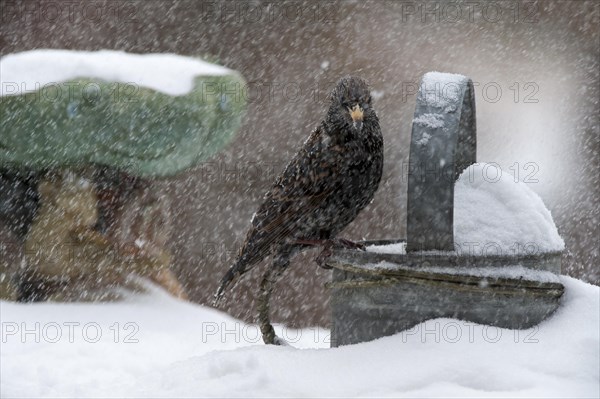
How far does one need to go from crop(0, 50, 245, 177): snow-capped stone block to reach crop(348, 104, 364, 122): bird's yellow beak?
190 cm

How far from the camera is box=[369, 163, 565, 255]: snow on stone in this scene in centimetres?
182

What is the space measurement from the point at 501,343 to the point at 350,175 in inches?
25.5

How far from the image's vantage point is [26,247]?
157 inches

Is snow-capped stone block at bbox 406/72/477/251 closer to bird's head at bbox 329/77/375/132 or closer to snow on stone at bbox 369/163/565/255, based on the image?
snow on stone at bbox 369/163/565/255

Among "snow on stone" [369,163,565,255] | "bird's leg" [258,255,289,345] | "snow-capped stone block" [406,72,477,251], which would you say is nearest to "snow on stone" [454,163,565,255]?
"snow on stone" [369,163,565,255]

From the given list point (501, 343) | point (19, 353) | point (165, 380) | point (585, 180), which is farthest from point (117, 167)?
point (585, 180)

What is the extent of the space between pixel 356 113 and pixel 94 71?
2.13 meters

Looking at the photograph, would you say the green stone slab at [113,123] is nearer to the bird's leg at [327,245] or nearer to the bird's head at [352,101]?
the bird's head at [352,101]

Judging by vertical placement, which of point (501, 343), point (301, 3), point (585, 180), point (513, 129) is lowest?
point (501, 343)

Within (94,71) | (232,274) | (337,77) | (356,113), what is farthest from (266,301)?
(337,77)

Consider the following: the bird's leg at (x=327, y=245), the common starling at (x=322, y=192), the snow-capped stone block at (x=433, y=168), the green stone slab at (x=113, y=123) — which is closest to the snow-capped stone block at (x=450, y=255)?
the snow-capped stone block at (x=433, y=168)

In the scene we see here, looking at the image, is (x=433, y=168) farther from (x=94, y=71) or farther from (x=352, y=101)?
(x=94, y=71)

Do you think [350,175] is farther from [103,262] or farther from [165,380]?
[103,262]

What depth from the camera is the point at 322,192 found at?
2.15 meters
